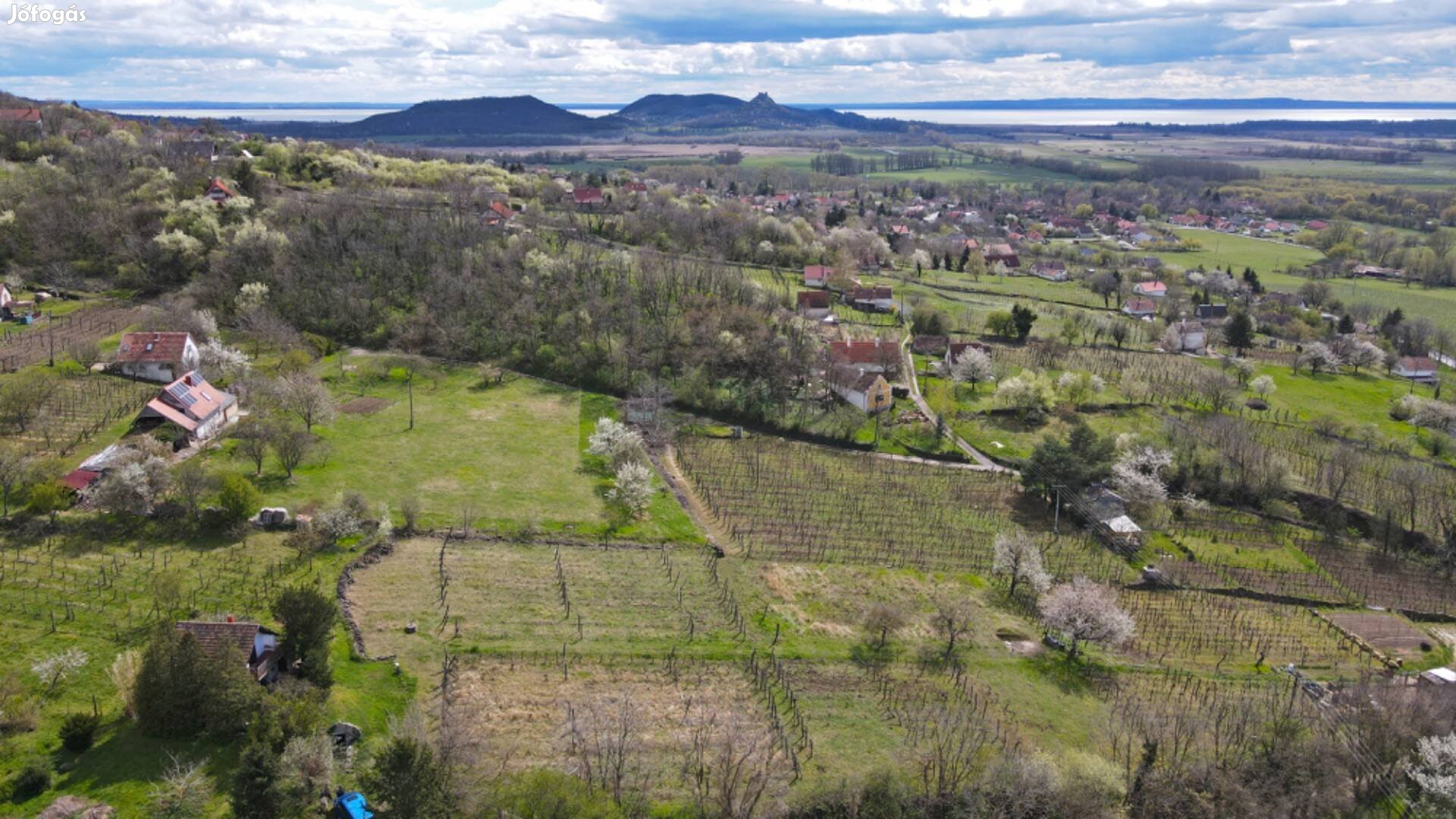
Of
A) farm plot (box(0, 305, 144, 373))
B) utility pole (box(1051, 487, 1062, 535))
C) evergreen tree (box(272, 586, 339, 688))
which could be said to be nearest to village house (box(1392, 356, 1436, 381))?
utility pole (box(1051, 487, 1062, 535))

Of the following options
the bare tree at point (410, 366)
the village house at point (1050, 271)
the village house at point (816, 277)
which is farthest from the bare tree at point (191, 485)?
the village house at point (1050, 271)

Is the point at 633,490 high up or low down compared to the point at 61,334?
down

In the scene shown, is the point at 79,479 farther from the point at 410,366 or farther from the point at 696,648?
the point at 696,648

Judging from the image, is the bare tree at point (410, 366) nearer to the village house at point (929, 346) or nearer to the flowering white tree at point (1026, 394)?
the village house at point (929, 346)

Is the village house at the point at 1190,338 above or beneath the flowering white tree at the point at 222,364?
beneath

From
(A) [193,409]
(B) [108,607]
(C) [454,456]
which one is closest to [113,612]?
(B) [108,607]

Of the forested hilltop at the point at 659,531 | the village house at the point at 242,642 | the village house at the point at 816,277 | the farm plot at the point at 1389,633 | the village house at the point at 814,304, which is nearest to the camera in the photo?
the forested hilltop at the point at 659,531

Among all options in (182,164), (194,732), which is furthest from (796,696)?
(182,164)
